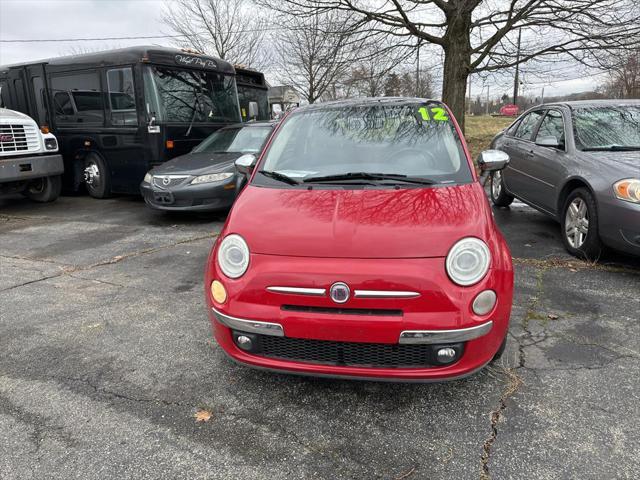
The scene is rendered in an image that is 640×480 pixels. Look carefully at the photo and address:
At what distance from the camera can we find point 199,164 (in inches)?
287

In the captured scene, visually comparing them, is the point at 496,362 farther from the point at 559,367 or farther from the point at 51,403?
the point at 51,403

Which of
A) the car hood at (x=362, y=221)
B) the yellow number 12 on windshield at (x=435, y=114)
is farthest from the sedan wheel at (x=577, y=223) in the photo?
the car hood at (x=362, y=221)

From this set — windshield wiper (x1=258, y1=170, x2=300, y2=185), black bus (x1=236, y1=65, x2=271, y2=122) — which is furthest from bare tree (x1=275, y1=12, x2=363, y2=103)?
windshield wiper (x1=258, y1=170, x2=300, y2=185)

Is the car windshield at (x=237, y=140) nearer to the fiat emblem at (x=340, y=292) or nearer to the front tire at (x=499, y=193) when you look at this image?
the front tire at (x=499, y=193)

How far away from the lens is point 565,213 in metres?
5.07

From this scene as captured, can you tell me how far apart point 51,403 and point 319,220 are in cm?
182

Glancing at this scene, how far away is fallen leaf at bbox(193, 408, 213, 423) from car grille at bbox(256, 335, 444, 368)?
1.67 feet

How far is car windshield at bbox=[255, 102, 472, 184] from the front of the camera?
321 centimetres

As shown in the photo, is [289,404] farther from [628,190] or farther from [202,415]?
[628,190]

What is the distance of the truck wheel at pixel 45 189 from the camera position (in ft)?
30.2

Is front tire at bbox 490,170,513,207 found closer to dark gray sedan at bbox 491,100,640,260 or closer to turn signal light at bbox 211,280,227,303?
dark gray sedan at bbox 491,100,640,260

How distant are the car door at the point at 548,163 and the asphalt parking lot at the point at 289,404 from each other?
53.6 inches

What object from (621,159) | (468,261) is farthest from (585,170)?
(468,261)

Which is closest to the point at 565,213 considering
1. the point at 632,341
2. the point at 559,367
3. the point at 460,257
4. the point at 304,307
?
the point at 632,341
